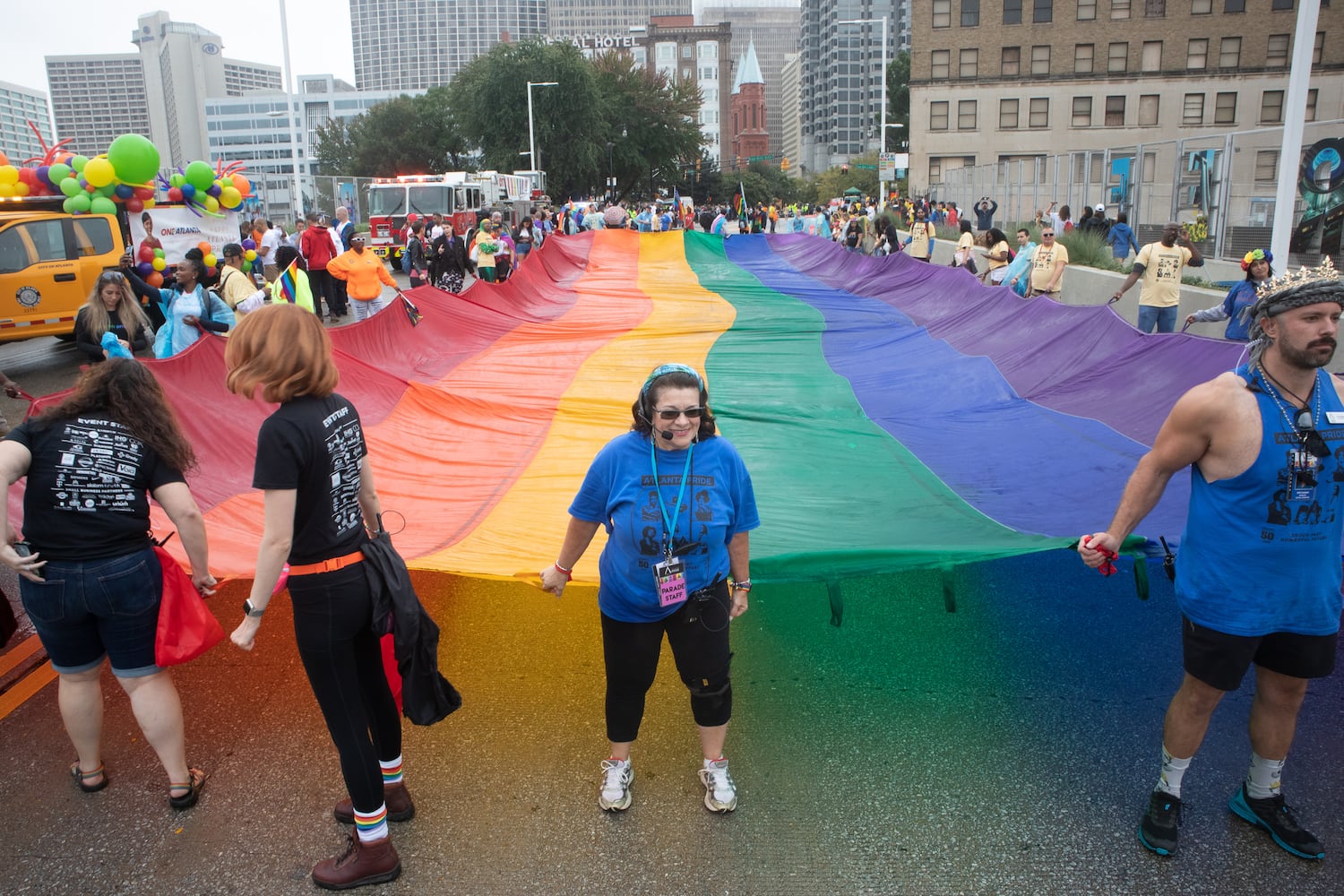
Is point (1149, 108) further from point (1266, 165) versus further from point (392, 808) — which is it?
point (392, 808)

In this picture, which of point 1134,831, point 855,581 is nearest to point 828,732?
point 1134,831

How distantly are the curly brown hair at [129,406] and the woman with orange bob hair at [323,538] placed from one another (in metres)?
0.62

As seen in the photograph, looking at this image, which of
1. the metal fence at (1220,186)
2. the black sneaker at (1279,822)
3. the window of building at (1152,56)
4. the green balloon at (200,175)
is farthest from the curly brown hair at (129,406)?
the window of building at (1152,56)

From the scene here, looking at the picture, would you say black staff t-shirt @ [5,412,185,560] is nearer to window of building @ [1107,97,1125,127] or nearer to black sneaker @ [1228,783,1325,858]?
black sneaker @ [1228,783,1325,858]

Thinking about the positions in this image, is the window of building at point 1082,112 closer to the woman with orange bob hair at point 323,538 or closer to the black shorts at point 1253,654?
the black shorts at point 1253,654

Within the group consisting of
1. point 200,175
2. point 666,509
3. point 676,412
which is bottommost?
point 666,509

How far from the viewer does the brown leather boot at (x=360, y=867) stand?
3207mm

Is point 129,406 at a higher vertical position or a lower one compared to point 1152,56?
lower

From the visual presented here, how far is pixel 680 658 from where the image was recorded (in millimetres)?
3461

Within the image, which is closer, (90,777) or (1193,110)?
(90,777)

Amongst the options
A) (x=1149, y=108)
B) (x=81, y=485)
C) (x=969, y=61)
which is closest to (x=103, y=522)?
(x=81, y=485)

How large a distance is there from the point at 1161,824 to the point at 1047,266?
9928 millimetres

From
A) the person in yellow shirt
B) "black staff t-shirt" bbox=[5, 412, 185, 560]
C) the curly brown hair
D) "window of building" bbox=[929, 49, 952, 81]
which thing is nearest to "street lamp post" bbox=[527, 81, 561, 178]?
"window of building" bbox=[929, 49, 952, 81]

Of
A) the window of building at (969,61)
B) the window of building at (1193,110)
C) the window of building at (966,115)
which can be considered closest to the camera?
the window of building at (1193,110)
